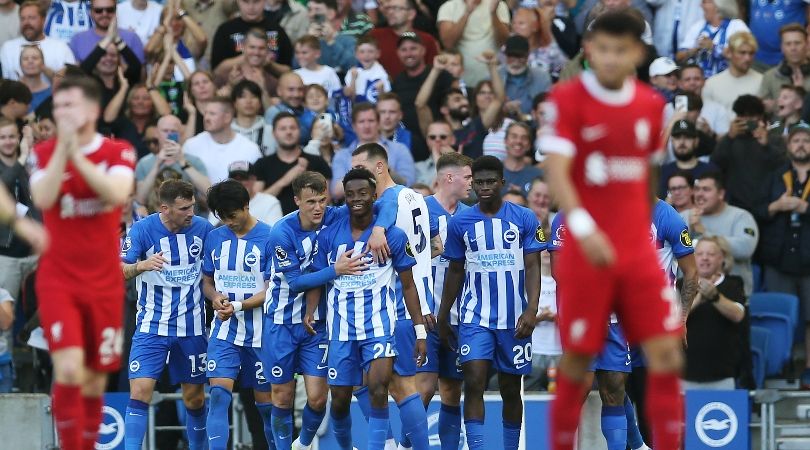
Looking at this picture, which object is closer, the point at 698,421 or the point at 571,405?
the point at 571,405

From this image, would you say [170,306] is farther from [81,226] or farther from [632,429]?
[632,429]

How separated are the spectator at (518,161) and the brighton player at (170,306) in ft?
13.9

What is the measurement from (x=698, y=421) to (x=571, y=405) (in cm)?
630

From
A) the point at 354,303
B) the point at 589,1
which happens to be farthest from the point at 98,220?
the point at 589,1

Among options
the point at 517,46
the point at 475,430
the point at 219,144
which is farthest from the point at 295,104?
the point at 475,430

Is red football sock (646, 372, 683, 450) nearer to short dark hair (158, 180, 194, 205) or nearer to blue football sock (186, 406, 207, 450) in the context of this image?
short dark hair (158, 180, 194, 205)

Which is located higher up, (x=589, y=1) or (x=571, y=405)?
(x=589, y=1)

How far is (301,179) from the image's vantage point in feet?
44.0

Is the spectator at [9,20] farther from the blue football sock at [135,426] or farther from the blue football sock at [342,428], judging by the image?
the blue football sock at [342,428]

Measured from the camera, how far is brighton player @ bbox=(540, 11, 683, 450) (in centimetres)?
909

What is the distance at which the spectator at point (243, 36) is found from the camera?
19.6 m

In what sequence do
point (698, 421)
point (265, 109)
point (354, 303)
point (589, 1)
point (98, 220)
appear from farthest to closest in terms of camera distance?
point (589, 1) < point (265, 109) < point (698, 421) < point (354, 303) < point (98, 220)

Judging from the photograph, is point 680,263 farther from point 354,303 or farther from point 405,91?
point 405,91

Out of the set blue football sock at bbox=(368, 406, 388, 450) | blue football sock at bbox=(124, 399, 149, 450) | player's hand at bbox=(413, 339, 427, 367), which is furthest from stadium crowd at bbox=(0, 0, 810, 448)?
blue football sock at bbox=(368, 406, 388, 450)
